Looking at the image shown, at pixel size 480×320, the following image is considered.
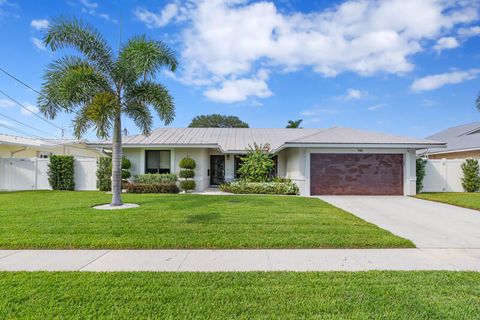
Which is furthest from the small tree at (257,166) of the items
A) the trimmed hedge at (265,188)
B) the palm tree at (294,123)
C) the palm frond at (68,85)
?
the palm tree at (294,123)

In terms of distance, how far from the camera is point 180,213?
830cm

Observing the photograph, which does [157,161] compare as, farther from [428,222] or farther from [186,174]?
[428,222]

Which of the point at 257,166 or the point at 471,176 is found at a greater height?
the point at 257,166

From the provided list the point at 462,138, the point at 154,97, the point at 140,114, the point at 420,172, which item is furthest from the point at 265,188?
the point at 462,138

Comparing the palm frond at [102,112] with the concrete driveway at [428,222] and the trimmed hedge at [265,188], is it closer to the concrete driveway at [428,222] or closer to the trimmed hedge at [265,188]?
the trimmed hedge at [265,188]

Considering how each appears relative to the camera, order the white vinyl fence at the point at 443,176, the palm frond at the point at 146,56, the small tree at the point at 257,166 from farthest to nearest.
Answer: the small tree at the point at 257,166
the white vinyl fence at the point at 443,176
the palm frond at the point at 146,56

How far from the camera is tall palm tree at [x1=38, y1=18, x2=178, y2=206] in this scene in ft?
28.0

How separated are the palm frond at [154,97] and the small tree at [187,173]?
236 inches

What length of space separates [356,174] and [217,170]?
9.29m

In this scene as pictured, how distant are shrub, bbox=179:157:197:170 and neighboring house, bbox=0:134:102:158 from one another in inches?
247

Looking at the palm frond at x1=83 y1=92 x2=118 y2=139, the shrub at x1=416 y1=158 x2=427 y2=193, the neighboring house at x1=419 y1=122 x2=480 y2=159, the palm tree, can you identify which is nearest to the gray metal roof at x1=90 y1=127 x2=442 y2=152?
the shrub at x1=416 y1=158 x2=427 y2=193

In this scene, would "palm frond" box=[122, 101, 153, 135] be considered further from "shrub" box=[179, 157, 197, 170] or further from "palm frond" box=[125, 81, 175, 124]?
"shrub" box=[179, 157, 197, 170]

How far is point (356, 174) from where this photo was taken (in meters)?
14.5

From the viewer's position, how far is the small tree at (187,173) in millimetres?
15680
